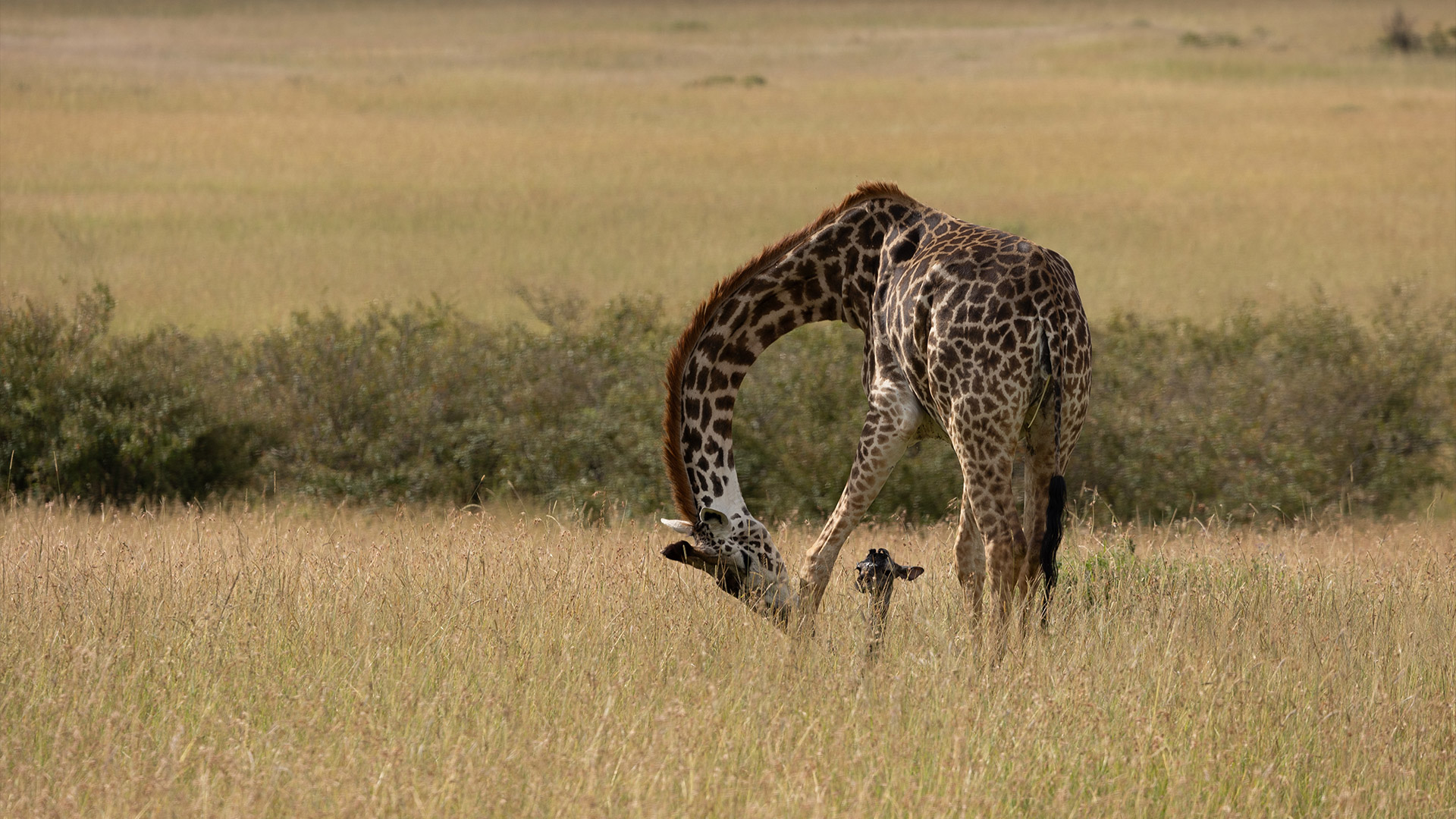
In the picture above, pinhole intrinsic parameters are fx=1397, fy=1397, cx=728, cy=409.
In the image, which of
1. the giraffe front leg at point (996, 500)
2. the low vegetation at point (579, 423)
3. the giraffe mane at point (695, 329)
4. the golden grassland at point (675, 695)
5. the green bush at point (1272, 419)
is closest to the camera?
the golden grassland at point (675, 695)

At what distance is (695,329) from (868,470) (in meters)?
1.11

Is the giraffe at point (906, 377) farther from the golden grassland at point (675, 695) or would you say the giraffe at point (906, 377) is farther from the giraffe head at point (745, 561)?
the golden grassland at point (675, 695)

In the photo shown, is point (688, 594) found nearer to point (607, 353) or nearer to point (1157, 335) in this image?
point (607, 353)

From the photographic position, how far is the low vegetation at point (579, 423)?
14422 mm

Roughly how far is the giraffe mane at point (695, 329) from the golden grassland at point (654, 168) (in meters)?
16.0

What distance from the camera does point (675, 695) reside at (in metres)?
5.68

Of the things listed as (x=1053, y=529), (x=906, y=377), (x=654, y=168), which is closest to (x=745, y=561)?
(x=906, y=377)

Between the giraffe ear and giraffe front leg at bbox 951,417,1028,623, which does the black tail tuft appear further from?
the giraffe ear

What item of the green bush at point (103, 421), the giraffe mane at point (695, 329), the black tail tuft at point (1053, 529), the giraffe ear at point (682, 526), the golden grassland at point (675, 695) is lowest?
the green bush at point (103, 421)

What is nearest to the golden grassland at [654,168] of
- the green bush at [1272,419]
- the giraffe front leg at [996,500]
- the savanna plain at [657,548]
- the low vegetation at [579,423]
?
the savanna plain at [657,548]

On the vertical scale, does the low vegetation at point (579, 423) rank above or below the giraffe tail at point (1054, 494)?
below

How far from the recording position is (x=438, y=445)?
594 inches

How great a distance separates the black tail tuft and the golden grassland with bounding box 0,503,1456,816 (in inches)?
11.2

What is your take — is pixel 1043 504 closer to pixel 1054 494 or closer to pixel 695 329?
pixel 1054 494
